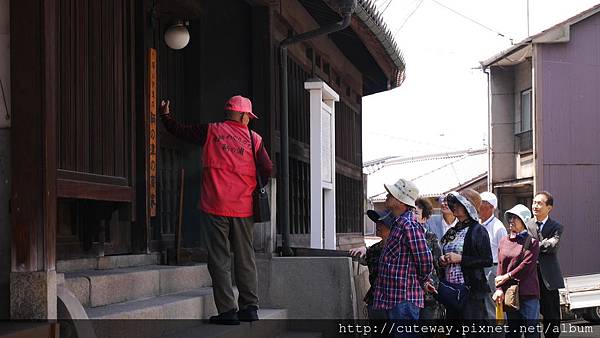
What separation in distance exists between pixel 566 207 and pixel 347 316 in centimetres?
1883

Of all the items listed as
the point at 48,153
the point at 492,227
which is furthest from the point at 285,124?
the point at 48,153

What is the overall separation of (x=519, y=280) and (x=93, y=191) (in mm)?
4780

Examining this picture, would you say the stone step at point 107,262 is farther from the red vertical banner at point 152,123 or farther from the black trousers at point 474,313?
the black trousers at point 474,313

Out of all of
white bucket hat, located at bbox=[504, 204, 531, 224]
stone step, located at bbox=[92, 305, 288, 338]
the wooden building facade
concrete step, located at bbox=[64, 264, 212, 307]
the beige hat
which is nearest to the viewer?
the wooden building facade

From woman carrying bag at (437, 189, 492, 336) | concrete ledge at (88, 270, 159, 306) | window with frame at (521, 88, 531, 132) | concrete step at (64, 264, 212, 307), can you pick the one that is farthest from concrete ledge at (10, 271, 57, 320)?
window with frame at (521, 88, 531, 132)

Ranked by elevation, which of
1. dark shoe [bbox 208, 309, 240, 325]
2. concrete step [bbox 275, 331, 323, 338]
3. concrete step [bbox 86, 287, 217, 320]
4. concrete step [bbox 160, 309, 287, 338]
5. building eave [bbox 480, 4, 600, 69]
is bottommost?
concrete step [bbox 275, 331, 323, 338]

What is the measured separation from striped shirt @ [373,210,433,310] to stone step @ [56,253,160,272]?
7.59 ft

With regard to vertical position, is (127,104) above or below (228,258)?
above

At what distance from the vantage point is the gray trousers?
7.61 meters

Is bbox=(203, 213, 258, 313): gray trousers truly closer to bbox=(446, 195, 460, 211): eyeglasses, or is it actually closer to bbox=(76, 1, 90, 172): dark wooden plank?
bbox=(76, 1, 90, 172): dark wooden plank

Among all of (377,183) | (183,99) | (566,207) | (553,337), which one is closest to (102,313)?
(183,99)

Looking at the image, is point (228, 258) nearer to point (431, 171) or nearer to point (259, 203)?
point (259, 203)

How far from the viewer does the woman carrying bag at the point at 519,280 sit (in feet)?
32.0

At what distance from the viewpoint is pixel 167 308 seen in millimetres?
7273
